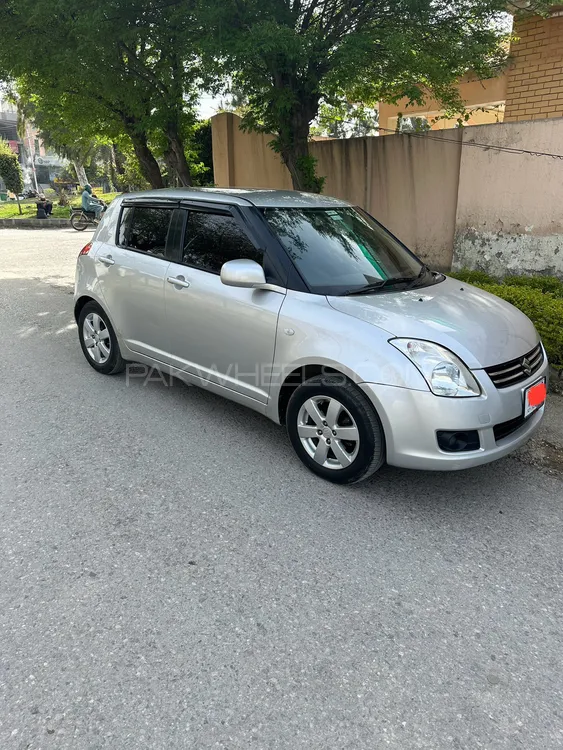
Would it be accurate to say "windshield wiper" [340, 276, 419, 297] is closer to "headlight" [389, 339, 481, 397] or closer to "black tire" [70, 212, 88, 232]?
"headlight" [389, 339, 481, 397]

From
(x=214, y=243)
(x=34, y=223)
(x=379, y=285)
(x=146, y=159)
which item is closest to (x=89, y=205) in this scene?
(x=34, y=223)

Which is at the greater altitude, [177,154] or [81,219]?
[177,154]

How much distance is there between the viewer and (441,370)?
3.05 meters

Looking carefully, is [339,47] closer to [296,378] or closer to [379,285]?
[379,285]

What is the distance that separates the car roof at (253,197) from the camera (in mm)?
4055

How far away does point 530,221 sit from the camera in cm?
695

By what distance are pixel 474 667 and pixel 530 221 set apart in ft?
20.0

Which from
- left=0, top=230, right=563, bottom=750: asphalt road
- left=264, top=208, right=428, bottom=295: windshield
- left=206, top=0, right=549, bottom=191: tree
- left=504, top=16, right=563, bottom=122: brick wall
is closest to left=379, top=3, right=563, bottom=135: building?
left=504, top=16, right=563, bottom=122: brick wall

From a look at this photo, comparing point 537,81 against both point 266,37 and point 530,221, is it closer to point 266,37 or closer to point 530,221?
point 530,221

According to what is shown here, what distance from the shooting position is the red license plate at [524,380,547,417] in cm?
328

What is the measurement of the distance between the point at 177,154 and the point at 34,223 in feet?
54.4

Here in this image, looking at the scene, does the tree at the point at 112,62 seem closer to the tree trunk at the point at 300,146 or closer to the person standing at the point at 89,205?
the tree trunk at the point at 300,146

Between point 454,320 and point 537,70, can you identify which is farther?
point 537,70

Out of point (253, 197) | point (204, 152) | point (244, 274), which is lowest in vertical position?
point (244, 274)
